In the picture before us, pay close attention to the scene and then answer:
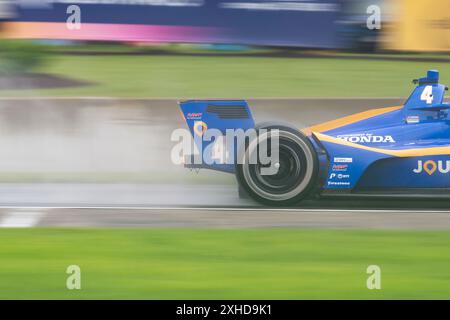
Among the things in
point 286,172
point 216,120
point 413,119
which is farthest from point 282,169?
point 413,119

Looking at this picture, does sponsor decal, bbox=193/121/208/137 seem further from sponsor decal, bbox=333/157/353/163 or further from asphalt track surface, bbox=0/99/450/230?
sponsor decal, bbox=333/157/353/163

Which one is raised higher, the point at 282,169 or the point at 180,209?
the point at 282,169

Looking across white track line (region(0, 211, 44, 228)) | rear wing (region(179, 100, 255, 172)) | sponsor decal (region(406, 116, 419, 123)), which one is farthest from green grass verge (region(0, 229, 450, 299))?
sponsor decal (region(406, 116, 419, 123))

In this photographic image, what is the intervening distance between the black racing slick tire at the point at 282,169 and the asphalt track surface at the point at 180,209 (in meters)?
0.13

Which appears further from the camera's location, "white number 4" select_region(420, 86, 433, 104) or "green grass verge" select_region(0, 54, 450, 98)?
"green grass verge" select_region(0, 54, 450, 98)

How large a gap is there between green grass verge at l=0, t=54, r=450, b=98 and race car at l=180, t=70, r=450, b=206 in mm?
5903

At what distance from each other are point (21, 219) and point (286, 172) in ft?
7.39

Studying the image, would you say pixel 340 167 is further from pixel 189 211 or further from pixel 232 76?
pixel 232 76

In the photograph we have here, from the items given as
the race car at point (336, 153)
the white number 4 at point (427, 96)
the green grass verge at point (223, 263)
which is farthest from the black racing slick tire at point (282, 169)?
the white number 4 at point (427, 96)

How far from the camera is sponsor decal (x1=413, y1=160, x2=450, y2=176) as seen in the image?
8.68 m

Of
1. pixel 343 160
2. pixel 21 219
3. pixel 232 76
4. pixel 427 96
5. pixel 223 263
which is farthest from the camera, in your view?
pixel 232 76

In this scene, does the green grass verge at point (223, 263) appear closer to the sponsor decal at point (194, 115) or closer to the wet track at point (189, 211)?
the wet track at point (189, 211)

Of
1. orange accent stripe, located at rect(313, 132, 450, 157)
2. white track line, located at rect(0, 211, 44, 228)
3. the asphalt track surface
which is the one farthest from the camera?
orange accent stripe, located at rect(313, 132, 450, 157)

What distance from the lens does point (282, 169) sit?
29.0 ft
